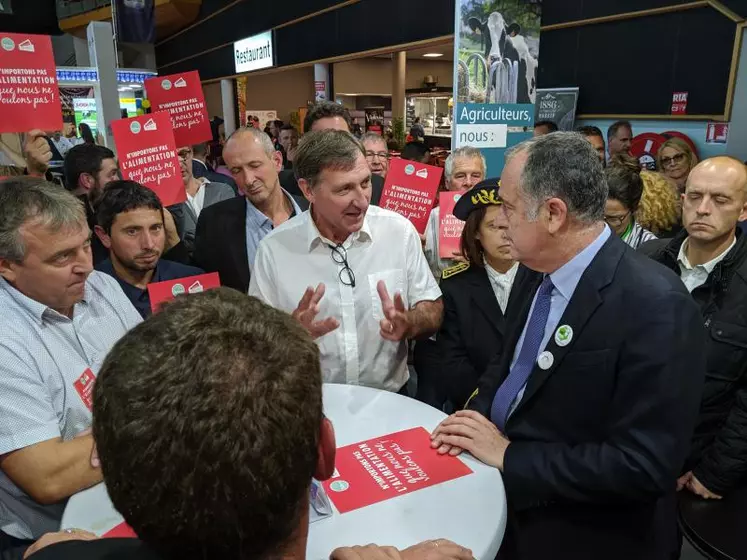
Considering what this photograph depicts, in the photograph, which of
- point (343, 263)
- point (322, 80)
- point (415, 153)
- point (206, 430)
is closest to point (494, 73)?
point (415, 153)

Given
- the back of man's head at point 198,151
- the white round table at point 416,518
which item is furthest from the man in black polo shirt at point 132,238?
the back of man's head at point 198,151

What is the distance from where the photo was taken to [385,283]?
7.11ft

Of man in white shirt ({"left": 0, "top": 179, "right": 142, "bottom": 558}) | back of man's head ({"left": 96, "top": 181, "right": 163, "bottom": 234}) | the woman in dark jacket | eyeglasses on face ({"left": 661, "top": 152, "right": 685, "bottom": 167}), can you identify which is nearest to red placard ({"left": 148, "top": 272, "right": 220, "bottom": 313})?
man in white shirt ({"left": 0, "top": 179, "right": 142, "bottom": 558})

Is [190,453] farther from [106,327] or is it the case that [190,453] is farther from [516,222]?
[106,327]

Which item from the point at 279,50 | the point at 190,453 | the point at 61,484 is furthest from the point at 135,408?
the point at 279,50

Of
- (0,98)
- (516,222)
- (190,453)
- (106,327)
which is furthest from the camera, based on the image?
(0,98)

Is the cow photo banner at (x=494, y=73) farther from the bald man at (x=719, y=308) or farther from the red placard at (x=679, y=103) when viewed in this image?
the bald man at (x=719, y=308)

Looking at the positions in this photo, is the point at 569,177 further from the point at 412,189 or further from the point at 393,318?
the point at 412,189

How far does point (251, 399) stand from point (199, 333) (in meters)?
0.11

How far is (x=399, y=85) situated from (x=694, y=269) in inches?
332

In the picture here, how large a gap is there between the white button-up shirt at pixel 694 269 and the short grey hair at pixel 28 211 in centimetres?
236

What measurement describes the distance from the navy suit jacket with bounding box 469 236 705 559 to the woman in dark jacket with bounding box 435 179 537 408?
0.70 meters

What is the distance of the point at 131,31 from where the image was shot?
8.77 metres

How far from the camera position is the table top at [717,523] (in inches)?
65.7
